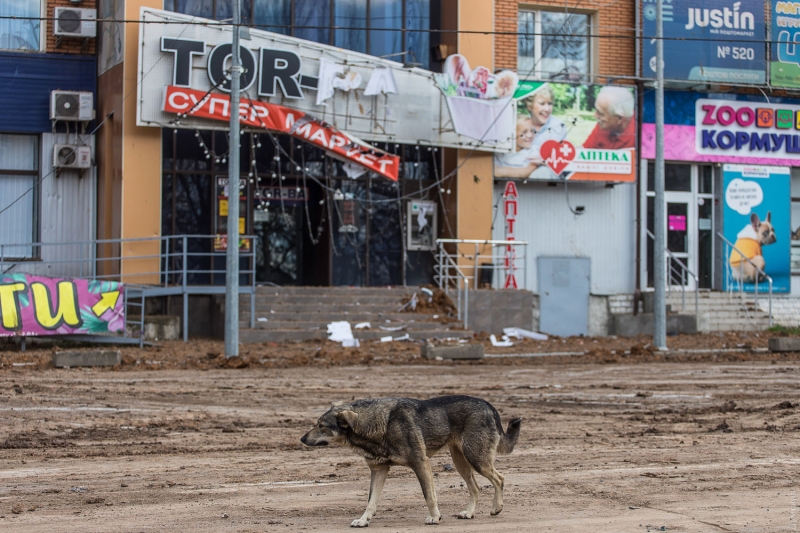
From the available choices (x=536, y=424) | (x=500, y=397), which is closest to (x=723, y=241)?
(x=500, y=397)

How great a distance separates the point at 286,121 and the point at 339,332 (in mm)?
5356

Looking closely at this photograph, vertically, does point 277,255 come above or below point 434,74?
below

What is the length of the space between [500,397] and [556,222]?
1421cm

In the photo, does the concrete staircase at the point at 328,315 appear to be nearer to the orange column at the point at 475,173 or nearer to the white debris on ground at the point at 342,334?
the white debris on ground at the point at 342,334

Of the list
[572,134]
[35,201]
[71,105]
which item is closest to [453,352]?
[572,134]

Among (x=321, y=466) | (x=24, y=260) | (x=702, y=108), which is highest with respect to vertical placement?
(x=702, y=108)

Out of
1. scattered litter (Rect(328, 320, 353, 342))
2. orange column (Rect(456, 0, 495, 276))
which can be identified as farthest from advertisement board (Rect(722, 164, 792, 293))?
scattered litter (Rect(328, 320, 353, 342))

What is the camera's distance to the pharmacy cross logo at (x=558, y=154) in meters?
28.0

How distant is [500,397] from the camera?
15.4 m

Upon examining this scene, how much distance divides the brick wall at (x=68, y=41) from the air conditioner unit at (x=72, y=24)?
0.55 metres

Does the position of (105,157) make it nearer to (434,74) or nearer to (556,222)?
(434,74)

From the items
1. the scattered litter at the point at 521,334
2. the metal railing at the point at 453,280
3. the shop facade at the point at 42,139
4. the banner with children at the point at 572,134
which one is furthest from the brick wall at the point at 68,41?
the scattered litter at the point at 521,334

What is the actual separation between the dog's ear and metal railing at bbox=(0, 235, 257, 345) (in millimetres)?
15494

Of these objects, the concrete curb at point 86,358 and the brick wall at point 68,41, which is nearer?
the concrete curb at point 86,358
